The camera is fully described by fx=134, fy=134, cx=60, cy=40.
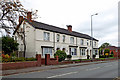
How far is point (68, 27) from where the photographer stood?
39.2m

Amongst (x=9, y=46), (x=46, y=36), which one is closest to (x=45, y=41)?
(x=46, y=36)

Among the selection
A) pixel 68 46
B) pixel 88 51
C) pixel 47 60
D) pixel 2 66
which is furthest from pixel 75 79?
pixel 88 51

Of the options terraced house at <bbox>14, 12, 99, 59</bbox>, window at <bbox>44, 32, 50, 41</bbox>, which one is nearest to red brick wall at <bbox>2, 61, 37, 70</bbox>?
terraced house at <bbox>14, 12, 99, 59</bbox>

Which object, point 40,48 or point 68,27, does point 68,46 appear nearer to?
point 68,27

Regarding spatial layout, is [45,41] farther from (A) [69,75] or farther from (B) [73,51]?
(A) [69,75]

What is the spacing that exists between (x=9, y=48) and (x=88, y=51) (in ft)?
84.1

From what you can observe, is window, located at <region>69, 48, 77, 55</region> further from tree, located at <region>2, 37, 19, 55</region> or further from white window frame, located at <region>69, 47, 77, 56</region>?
tree, located at <region>2, 37, 19, 55</region>

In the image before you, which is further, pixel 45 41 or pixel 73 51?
pixel 73 51

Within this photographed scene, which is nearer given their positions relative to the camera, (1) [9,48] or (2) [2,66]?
(2) [2,66]

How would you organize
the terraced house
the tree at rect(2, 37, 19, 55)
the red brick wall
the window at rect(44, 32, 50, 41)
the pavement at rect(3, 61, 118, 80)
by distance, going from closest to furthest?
the pavement at rect(3, 61, 118, 80), the red brick wall, the terraced house, the window at rect(44, 32, 50, 41), the tree at rect(2, 37, 19, 55)

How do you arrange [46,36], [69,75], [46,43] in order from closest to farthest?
1. [69,75]
2. [46,43]
3. [46,36]

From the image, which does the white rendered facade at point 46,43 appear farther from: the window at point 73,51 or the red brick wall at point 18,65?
the red brick wall at point 18,65

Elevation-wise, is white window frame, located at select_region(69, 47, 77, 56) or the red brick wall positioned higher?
white window frame, located at select_region(69, 47, 77, 56)

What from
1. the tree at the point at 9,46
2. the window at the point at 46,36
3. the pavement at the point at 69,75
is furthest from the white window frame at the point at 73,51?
the pavement at the point at 69,75
